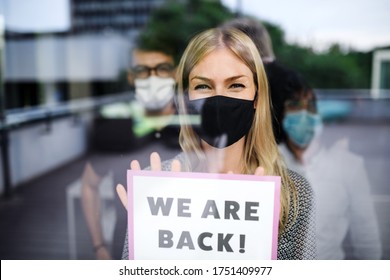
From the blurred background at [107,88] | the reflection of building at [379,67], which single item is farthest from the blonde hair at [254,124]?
the reflection of building at [379,67]

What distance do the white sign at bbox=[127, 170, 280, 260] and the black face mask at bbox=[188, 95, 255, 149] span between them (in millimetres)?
125

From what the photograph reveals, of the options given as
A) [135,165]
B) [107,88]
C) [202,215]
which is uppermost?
[135,165]

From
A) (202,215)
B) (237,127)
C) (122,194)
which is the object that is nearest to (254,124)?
(237,127)

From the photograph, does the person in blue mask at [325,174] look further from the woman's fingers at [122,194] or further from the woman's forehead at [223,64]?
the woman's fingers at [122,194]

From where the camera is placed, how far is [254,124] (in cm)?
116

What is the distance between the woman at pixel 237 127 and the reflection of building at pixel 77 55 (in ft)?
12.6

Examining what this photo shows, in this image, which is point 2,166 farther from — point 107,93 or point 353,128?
point 353,128

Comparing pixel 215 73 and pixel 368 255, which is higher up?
pixel 215 73

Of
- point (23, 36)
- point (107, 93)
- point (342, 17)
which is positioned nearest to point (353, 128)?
point (342, 17)

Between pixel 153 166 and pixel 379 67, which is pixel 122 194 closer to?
pixel 153 166

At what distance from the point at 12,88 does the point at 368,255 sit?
18.7 feet

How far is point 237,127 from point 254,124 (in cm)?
5

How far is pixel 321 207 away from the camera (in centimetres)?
141

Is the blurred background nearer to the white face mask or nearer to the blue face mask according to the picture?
the white face mask
